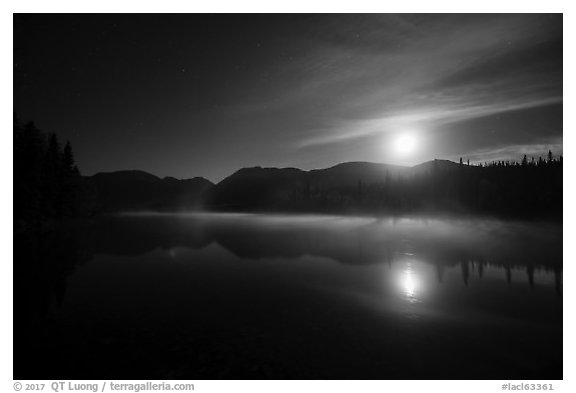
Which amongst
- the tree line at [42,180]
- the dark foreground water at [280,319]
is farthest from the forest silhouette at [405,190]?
the dark foreground water at [280,319]

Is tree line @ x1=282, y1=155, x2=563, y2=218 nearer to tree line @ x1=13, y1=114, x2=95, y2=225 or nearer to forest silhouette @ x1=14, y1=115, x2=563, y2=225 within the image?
forest silhouette @ x1=14, y1=115, x2=563, y2=225

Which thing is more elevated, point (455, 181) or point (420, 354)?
point (455, 181)

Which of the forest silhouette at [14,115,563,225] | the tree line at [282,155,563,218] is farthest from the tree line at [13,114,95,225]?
the tree line at [282,155,563,218]

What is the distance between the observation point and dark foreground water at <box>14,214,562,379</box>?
34.9 feet

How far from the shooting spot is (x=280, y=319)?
50.0ft

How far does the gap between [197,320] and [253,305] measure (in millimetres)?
3631

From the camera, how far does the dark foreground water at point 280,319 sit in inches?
419

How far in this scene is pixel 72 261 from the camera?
2758 centimetres

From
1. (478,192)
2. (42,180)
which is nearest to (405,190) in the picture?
(478,192)

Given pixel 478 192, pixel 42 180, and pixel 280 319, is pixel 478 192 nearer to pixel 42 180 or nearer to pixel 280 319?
pixel 280 319

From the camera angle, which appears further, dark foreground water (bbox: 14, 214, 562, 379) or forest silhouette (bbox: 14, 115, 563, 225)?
forest silhouette (bbox: 14, 115, 563, 225)

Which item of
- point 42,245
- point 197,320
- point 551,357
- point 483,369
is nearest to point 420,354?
point 483,369

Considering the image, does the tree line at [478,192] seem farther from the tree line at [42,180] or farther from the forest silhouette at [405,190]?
the tree line at [42,180]
